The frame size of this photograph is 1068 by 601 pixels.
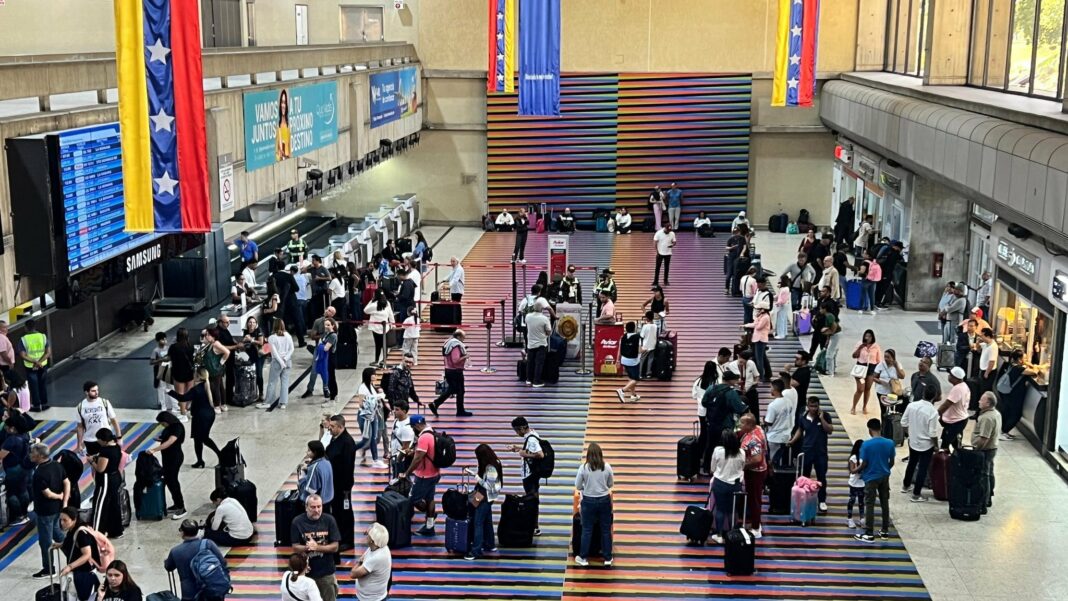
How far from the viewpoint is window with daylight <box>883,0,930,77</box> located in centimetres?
2684

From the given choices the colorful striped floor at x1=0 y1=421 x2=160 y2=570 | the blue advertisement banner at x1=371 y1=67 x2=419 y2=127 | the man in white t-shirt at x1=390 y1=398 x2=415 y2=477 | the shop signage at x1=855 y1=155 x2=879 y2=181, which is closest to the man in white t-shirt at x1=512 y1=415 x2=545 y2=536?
the man in white t-shirt at x1=390 y1=398 x2=415 y2=477

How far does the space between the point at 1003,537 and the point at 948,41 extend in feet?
40.4

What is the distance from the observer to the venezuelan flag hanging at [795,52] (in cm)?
2111

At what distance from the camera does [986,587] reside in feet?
38.0

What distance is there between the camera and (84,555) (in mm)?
10336

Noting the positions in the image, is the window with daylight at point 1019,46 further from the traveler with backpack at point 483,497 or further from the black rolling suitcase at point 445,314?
the traveler with backpack at point 483,497

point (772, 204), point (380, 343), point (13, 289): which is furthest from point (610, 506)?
point (772, 204)

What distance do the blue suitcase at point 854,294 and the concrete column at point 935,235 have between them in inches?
41.4

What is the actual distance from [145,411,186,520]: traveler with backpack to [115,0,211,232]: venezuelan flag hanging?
239cm

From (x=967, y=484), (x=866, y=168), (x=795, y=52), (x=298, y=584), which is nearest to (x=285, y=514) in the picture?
(x=298, y=584)

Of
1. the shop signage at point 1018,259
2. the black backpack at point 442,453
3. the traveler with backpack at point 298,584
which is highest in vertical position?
the shop signage at point 1018,259

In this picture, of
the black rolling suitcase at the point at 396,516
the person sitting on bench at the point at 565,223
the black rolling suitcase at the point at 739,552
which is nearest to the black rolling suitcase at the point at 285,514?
the black rolling suitcase at the point at 396,516

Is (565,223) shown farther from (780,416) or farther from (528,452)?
(528,452)

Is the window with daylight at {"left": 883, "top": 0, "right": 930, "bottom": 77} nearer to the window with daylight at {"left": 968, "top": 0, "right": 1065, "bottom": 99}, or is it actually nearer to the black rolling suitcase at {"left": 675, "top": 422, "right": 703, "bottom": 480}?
the window with daylight at {"left": 968, "top": 0, "right": 1065, "bottom": 99}
